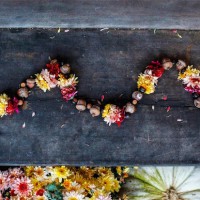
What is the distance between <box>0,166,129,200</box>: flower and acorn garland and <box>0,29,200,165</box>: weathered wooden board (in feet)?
0.69

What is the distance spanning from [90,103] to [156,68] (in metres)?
0.46

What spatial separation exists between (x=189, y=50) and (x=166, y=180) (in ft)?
3.36

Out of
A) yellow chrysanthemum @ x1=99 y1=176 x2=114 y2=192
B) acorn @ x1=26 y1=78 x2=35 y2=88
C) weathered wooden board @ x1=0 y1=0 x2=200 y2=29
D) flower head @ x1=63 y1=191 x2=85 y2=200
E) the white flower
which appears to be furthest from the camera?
the white flower

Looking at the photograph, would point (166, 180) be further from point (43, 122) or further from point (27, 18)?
point (27, 18)

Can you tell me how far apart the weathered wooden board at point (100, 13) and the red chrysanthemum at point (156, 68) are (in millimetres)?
237

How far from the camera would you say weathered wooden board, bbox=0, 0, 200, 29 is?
6.91ft

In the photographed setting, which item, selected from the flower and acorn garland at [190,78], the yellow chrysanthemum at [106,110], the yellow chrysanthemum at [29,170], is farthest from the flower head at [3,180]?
the flower and acorn garland at [190,78]

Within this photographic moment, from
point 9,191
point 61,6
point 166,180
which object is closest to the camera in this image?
point 61,6

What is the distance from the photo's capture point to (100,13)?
2.14 meters

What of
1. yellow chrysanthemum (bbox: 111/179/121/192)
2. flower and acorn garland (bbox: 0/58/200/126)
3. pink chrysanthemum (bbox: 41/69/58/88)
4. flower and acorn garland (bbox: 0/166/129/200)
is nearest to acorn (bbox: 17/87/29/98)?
flower and acorn garland (bbox: 0/58/200/126)

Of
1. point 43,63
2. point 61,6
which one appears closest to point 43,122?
point 43,63

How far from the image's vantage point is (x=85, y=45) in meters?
2.27

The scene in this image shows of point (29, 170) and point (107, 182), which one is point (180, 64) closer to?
point (107, 182)

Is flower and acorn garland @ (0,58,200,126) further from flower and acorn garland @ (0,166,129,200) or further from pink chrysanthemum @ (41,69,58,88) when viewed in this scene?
flower and acorn garland @ (0,166,129,200)
